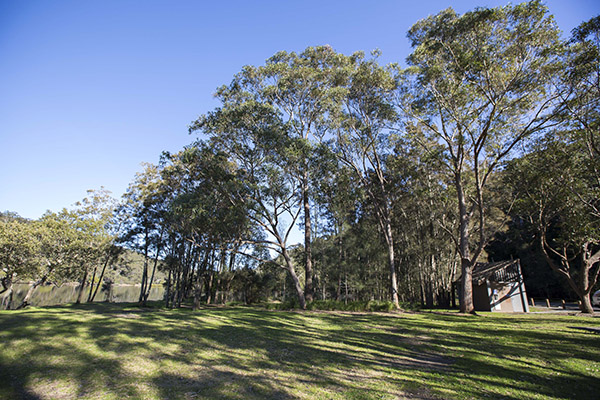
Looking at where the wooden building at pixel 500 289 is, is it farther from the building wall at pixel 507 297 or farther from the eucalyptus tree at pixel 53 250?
the eucalyptus tree at pixel 53 250

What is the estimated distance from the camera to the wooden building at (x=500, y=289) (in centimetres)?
2362

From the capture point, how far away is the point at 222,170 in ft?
65.7

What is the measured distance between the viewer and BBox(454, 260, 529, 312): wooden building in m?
23.6

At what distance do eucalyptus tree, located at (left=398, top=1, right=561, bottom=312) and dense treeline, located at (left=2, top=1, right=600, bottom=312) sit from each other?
0.08 meters

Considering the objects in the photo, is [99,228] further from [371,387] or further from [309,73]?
[371,387]

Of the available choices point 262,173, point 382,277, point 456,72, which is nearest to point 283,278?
point 382,277

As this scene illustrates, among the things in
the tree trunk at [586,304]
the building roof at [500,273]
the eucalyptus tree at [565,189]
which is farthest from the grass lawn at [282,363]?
the building roof at [500,273]

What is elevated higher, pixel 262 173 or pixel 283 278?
pixel 262 173

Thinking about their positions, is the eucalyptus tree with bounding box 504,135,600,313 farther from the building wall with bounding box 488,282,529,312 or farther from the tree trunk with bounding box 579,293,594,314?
the building wall with bounding box 488,282,529,312

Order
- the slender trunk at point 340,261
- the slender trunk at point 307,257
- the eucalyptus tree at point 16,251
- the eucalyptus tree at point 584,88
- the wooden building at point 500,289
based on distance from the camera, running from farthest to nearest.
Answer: the slender trunk at point 340,261 → the wooden building at point 500,289 → the eucalyptus tree at point 16,251 → the slender trunk at point 307,257 → the eucalyptus tree at point 584,88

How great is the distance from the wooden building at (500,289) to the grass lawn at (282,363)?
588 inches

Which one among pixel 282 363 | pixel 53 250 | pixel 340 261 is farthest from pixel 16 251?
pixel 340 261

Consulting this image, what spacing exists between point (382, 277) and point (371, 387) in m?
28.7

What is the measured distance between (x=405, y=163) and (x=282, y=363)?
20736mm
